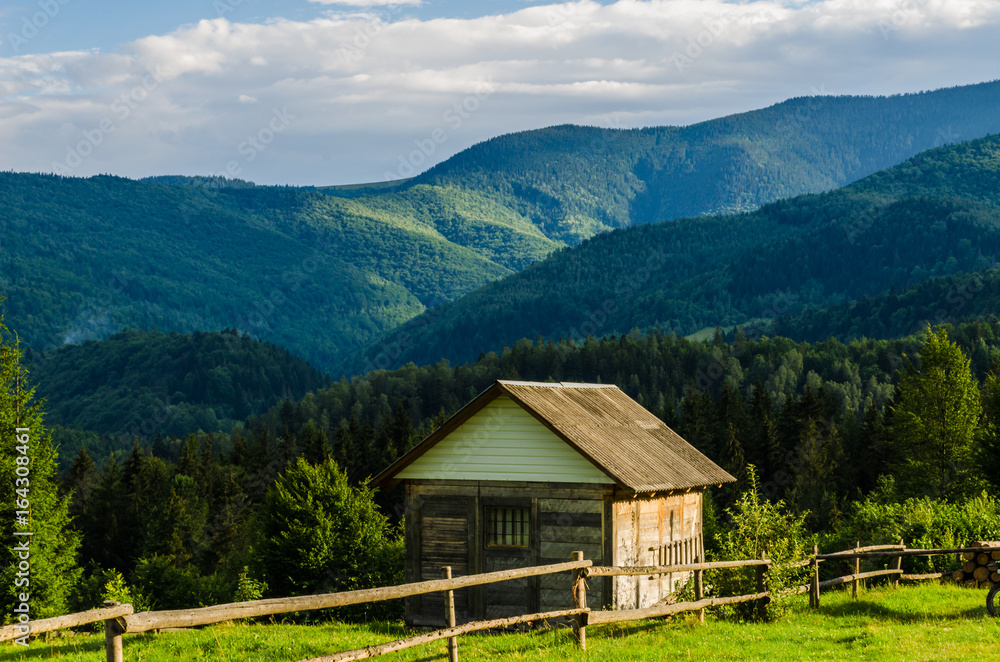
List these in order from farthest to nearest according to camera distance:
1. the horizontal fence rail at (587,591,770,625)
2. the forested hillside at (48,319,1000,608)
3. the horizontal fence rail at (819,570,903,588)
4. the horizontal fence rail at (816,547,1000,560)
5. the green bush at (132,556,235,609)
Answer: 1. the green bush at (132,556,235,609)
2. the forested hillside at (48,319,1000,608)
3. the horizontal fence rail at (819,570,903,588)
4. the horizontal fence rail at (816,547,1000,560)
5. the horizontal fence rail at (587,591,770,625)

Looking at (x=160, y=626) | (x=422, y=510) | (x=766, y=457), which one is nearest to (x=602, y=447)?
(x=422, y=510)

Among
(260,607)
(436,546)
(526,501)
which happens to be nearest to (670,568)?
(260,607)

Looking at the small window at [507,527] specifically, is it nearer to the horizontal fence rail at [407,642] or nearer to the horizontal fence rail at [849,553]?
the horizontal fence rail at [849,553]

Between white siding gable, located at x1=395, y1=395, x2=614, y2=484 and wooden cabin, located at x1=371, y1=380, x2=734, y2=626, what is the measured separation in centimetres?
3

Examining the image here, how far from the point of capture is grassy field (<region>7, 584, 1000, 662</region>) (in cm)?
1636

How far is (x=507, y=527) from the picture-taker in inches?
1160

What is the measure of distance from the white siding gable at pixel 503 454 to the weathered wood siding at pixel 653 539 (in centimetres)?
171

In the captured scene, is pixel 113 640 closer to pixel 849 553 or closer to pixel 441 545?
pixel 849 553

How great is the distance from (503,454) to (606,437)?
9.99 feet

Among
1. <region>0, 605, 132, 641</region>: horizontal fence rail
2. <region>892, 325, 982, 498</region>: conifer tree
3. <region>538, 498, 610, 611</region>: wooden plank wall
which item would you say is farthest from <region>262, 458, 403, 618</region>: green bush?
<region>0, 605, 132, 641</region>: horizontal fence rail

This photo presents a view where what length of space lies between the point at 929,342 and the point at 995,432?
12665mm

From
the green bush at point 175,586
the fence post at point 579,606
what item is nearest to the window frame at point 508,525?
the fence post at point 579,606

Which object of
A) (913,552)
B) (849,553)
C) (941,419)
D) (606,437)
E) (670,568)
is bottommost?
(849,553)

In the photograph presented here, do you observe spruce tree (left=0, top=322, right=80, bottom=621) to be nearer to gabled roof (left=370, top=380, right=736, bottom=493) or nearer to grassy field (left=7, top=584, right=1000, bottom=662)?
grassy field (left=7, top=584, right=1000, bottom=662)
